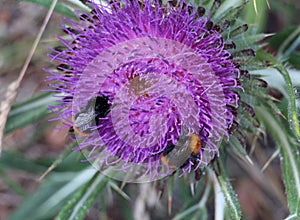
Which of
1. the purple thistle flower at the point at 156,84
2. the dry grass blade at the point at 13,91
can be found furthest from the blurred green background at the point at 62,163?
the purple thistle flower at the point at 156,84

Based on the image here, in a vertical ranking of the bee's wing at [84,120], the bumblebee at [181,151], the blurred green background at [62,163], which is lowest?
the blurred green background at [62,163]

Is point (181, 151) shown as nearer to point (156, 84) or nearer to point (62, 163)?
point (156, 84)

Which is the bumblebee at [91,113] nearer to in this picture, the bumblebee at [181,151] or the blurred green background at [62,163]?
the bumblebee at [181,151]

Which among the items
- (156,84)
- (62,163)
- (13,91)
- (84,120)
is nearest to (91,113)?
(84,120)

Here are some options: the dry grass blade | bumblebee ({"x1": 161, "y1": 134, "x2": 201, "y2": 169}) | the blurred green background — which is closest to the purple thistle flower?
bumblebee ({"x1": 161, "y1": 134, "x2": 201, "y2": 169})

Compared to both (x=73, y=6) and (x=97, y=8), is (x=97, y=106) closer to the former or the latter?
(x=97, y=8)

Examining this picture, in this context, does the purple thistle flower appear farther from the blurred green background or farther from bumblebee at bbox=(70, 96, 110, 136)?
the blurred green background
